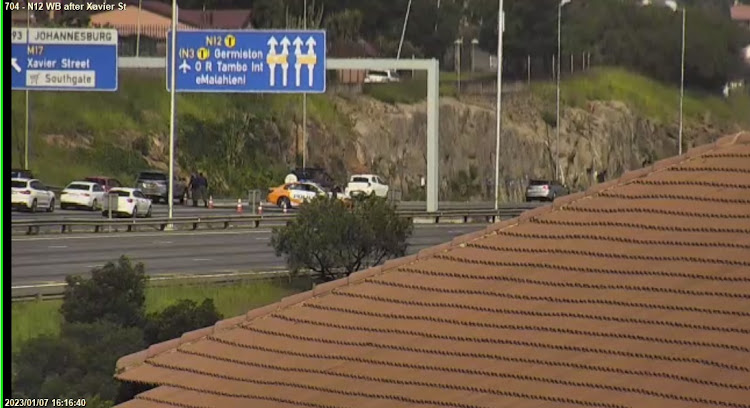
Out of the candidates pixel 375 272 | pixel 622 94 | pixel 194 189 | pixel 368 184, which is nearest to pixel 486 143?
pixel 622 94

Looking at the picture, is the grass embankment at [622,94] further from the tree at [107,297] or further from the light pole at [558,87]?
the tree at [107,297]

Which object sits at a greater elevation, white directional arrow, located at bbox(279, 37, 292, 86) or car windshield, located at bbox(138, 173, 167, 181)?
white directional arrow, located at bbox(279, 37, 292, 86)

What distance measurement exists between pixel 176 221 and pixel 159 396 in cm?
3880

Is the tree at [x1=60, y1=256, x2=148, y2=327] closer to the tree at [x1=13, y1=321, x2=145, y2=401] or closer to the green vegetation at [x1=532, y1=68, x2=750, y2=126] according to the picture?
the tree at [x1=13, y1=321, x2=145, y2=401]

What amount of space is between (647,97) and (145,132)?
2264 cm

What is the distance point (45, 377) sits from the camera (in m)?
30.0

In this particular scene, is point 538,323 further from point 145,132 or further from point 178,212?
point 145,132

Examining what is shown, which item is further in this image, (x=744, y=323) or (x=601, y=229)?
(x=601, y=229)

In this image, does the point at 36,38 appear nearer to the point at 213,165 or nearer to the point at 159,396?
the point at 213,165

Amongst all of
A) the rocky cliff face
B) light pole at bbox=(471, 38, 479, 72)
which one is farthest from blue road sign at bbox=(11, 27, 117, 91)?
light pole at bbox=(471, 38, 479, 72)

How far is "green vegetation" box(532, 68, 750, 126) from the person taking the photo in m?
72.2

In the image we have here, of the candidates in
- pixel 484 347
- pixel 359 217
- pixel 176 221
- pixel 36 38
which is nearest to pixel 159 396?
pixel 484 347

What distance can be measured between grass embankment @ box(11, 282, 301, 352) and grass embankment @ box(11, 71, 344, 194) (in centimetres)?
3514

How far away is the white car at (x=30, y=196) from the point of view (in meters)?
60.9
